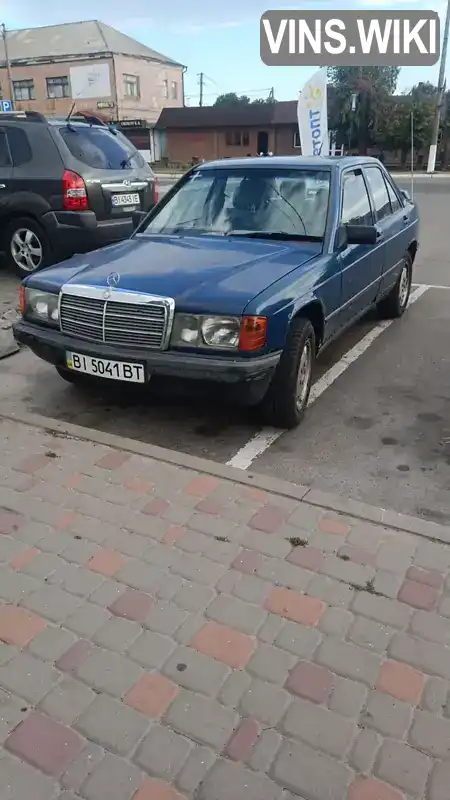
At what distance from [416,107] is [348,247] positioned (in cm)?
4511

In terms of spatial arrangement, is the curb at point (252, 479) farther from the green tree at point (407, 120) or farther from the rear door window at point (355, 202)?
the green tree at point (407, 120)

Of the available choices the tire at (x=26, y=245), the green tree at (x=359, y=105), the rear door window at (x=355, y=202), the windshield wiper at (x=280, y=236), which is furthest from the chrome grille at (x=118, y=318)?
the green tree at (x=359, y=105)

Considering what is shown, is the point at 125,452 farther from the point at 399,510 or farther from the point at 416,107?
the point at 416,107

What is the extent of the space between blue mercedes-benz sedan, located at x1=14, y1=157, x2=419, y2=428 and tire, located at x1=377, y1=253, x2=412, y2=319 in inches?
45.5

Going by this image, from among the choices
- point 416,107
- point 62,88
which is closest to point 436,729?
point 416,107

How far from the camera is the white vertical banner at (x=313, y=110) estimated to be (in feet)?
46.4

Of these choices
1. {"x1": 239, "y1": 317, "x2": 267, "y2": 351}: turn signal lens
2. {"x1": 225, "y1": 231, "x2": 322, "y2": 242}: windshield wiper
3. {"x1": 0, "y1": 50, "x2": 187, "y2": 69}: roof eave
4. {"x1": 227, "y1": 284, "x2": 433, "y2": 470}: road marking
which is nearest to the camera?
{"x1": 239, "y1": 317, "x2": 267, "y2": 351}: turn signal lens

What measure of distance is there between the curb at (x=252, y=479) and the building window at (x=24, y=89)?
65.4 metres

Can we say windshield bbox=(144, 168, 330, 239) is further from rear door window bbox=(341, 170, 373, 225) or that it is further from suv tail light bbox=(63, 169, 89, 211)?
suv tail light bbox=(63, 169, 89, 211)

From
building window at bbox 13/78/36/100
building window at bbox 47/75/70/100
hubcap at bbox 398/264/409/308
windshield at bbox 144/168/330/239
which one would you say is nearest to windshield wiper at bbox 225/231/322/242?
windshield at bbox 144/168/330/239

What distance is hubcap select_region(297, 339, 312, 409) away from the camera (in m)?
4.27

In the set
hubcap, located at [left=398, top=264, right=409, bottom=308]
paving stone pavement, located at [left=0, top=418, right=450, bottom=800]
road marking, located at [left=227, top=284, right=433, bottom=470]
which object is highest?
hubcap, located at [left=398, top=264, right=409, bottom=308]

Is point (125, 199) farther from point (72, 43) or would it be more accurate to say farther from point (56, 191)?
point (72, 43)

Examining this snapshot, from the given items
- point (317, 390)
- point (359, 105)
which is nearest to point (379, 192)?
point (317, 390)
